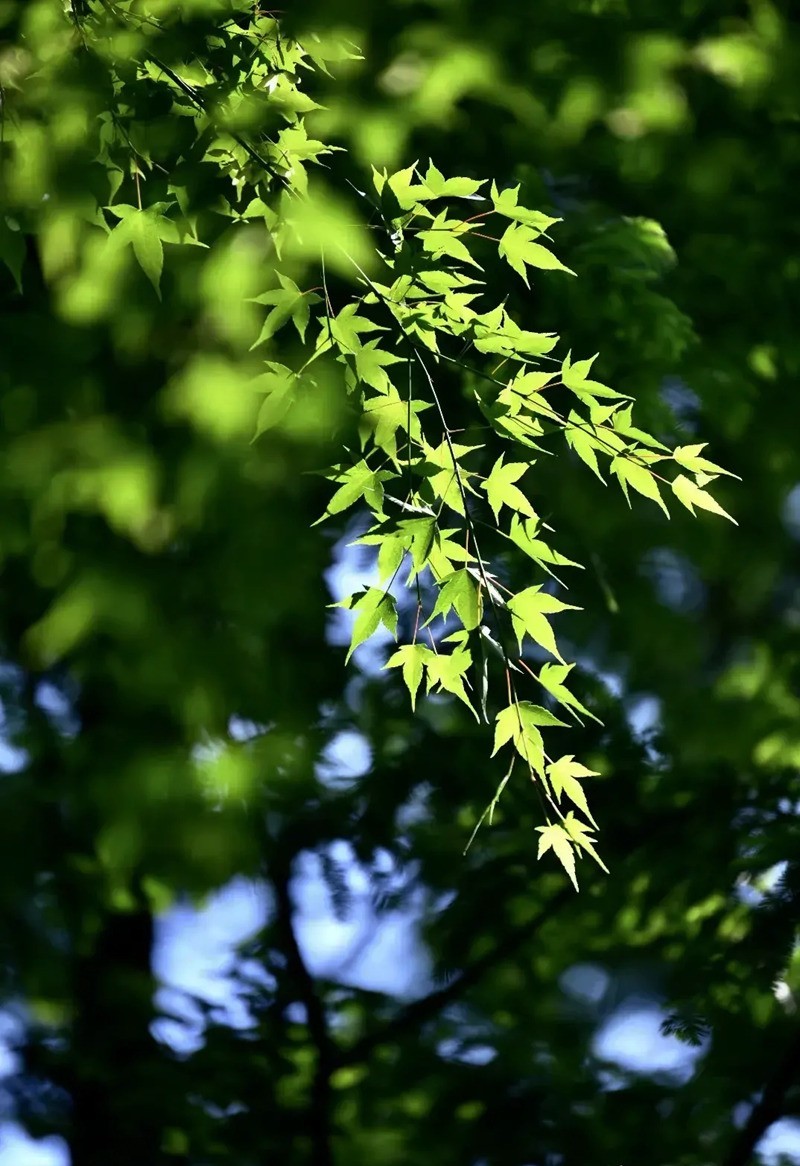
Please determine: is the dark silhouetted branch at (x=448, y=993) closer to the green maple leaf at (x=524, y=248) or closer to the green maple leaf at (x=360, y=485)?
the green maple leaf at (x=360, y=485)

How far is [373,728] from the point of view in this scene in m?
3.40

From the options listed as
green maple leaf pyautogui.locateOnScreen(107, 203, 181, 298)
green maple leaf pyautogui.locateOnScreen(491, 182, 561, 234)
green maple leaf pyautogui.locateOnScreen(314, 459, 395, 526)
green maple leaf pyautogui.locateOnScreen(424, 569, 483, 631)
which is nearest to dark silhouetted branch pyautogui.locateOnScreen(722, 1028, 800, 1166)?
green maple leaf pyautogui.locateOnScreen(424, 569, 483, 631)

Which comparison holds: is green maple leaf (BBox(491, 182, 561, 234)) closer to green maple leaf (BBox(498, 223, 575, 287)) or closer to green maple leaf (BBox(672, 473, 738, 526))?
green maple leaf (BBox(498, 223, 575, 287))

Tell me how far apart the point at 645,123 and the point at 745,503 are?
4.41 ft

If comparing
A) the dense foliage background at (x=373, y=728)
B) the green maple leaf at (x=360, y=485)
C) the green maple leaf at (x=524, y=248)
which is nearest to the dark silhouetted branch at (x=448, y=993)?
the dense foliage background at (x=373, y=728)

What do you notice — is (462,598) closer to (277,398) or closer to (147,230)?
(277,398)

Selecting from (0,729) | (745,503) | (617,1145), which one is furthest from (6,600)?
(745,503)

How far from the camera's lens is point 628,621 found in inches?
154

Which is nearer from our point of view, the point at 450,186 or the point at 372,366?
the point at 450,186

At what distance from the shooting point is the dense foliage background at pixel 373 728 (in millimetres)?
2975

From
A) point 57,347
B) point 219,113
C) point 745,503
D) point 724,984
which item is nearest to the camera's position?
point 219,113

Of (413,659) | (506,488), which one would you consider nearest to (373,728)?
(413,659)

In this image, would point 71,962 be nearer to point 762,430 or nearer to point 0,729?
point 0,729

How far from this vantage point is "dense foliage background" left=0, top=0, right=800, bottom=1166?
2.97 metres
